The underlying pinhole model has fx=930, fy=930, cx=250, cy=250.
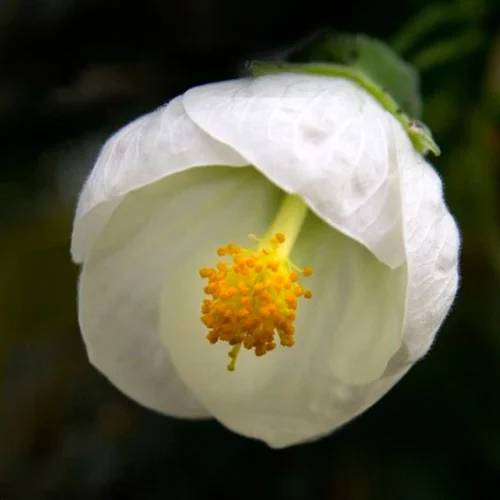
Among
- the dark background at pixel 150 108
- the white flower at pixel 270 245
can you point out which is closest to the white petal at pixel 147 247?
the white flower at pixel 270 245

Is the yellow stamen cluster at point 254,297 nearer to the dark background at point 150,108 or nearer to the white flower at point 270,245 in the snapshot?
the white flower at point 270,245

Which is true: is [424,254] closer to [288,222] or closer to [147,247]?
[288,222]

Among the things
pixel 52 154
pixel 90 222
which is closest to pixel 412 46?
pixel 52 154

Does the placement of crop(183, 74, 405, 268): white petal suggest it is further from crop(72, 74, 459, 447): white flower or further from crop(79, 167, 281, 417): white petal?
crop(79, 167, 281, 417): white petal

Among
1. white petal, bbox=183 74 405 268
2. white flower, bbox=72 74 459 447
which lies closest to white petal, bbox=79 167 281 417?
white flower, bbox=72 74 459 447

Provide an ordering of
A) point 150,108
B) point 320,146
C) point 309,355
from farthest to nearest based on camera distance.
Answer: point 150,108 → point 309,355 → point 320,146

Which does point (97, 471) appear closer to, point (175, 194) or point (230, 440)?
point (230, 440)

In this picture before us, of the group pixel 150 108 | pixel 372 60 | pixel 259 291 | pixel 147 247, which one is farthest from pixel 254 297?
pixel 150 108
